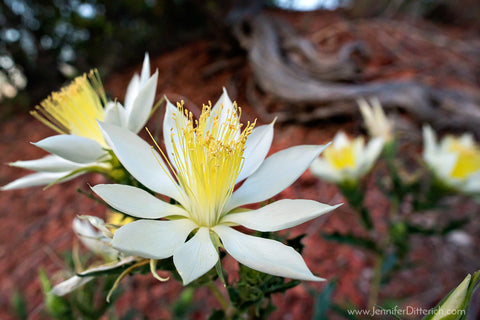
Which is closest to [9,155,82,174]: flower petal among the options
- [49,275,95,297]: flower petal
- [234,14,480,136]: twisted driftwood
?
[49,275,95,297]: flower petal

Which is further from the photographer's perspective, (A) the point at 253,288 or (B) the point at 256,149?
(B) the point at 256,149

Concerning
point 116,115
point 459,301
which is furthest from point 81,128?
point 459,301

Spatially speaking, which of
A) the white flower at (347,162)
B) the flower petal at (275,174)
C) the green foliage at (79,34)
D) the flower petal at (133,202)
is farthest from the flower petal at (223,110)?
the green foliage at (79,34)

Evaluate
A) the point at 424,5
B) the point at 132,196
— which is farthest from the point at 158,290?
the point at 424,5

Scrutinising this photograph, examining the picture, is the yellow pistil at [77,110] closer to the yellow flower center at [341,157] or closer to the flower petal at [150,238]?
the flower petal at [150,238]

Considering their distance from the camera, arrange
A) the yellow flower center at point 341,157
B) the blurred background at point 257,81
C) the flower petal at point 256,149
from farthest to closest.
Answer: the blurred background at point 257,81 < the yellow flower center at point 341,157 < the flower petal at point 256,149

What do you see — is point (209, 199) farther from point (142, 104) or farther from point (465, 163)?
point (465, 163)
